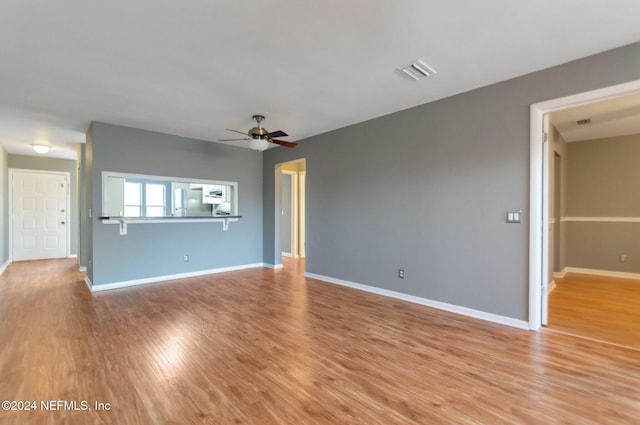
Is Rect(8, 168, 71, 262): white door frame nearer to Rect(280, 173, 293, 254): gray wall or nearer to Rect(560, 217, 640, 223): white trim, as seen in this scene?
Rect(280, 173, 293, 254): gray wall

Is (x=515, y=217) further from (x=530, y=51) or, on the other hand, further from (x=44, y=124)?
(x=44, y=124)

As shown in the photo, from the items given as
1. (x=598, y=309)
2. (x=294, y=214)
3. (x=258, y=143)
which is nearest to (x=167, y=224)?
(x=258, y=143)

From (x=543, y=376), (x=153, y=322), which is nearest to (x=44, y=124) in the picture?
(x=153, y=322)

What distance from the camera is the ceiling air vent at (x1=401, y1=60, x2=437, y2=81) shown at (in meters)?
2.78

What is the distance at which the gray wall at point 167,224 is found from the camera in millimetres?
4523

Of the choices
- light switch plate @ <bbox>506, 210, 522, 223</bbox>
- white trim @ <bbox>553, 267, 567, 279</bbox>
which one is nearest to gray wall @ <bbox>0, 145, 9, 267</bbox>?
light switch plate @ <bbox>506, 210, 522, 223</bbox>

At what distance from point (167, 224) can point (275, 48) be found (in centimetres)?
392

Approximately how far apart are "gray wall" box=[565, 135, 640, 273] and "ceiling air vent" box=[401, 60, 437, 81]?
4.79 metres

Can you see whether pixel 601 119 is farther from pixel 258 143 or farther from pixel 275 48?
pixel 258 143

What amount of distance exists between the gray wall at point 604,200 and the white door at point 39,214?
11.6 m

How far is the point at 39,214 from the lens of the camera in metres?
7.12

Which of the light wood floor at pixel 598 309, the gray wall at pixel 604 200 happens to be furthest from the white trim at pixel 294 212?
the gray wall at pixel 604 200

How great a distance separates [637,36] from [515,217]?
1695 mm

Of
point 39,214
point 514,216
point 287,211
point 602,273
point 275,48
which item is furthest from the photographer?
point 287,211
